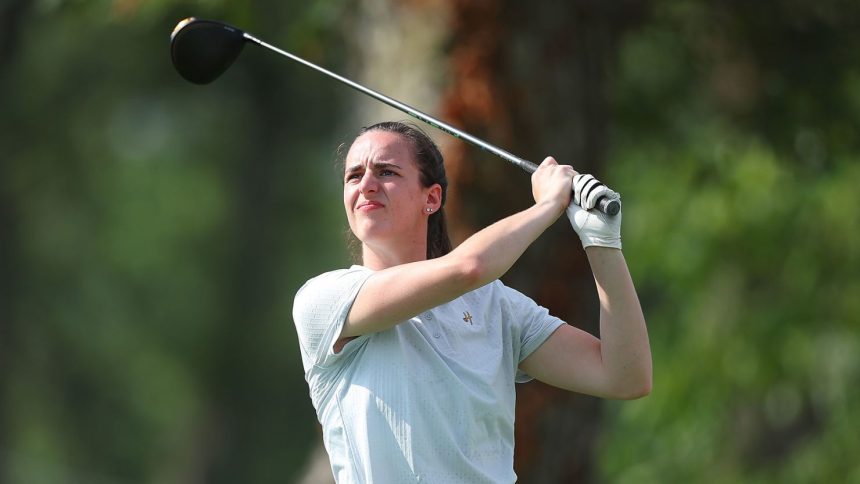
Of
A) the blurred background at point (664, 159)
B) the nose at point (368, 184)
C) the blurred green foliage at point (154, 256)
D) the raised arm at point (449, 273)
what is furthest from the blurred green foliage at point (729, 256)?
the blurred green foliage at point (154, 256)

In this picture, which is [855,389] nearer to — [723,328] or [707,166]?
[723,328]

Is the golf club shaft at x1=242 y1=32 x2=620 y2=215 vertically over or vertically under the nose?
over

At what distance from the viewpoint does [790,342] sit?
11.3m

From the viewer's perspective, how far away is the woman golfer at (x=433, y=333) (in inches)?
147

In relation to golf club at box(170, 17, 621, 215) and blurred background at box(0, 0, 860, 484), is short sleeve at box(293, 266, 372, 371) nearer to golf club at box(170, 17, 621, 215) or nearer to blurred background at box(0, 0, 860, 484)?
golf club at box(170, 17, 621, 215)

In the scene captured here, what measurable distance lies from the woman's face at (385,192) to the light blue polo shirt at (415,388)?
115mm

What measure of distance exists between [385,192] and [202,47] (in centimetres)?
119

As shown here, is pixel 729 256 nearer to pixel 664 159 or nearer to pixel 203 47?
pixel 664 159

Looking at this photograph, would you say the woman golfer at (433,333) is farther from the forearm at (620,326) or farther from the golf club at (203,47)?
the golf club at (203,47)

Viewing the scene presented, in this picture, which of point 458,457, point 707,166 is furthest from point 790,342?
point 458,457

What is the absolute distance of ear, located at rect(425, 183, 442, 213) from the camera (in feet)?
13.6

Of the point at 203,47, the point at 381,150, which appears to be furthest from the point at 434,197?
the point at 203,47

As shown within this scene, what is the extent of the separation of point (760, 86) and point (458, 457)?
648 cm

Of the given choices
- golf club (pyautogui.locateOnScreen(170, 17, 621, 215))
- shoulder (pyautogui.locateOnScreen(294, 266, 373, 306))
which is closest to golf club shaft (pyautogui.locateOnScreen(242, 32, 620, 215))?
golf club (pyautogui.locateOnScreen(170, 17, 621, 215))
